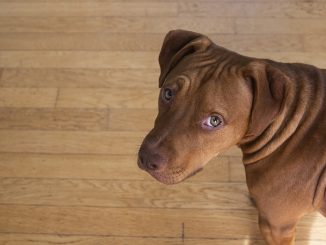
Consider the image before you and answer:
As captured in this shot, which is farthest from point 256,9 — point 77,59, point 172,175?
point 172,175

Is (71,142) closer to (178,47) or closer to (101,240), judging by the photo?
(101,240)

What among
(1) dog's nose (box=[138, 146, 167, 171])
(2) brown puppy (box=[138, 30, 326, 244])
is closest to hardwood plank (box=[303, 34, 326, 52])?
(2) brown puppy (box=[138, 30, 326, 244])

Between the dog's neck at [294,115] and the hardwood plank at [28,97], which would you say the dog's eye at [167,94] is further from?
the hardwood plank at [28,97]

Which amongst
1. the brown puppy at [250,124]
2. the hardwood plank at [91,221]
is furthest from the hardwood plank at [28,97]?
the brown puppy at [250,124]

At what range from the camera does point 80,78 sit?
103 inches

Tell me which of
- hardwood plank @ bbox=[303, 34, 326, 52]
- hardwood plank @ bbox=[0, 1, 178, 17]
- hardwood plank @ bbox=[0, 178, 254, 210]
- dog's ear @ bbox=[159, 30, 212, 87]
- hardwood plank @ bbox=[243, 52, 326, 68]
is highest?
dog's ear @ bbox=[159, 30, 212, 87]

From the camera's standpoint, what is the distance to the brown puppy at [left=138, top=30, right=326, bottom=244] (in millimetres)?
1354

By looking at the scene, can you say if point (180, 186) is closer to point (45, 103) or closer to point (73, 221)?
point (73, 221)

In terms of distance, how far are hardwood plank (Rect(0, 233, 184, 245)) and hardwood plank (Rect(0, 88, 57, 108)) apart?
2.56ft

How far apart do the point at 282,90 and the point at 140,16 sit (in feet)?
5.91

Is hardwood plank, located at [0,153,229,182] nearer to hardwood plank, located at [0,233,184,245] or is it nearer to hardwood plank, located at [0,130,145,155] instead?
hardwood plank, located at [0,130,145,155]

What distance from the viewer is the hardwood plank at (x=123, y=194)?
6.82 ft

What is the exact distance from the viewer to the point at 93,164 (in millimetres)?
2240

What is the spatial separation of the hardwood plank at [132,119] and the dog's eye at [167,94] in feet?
2.94
